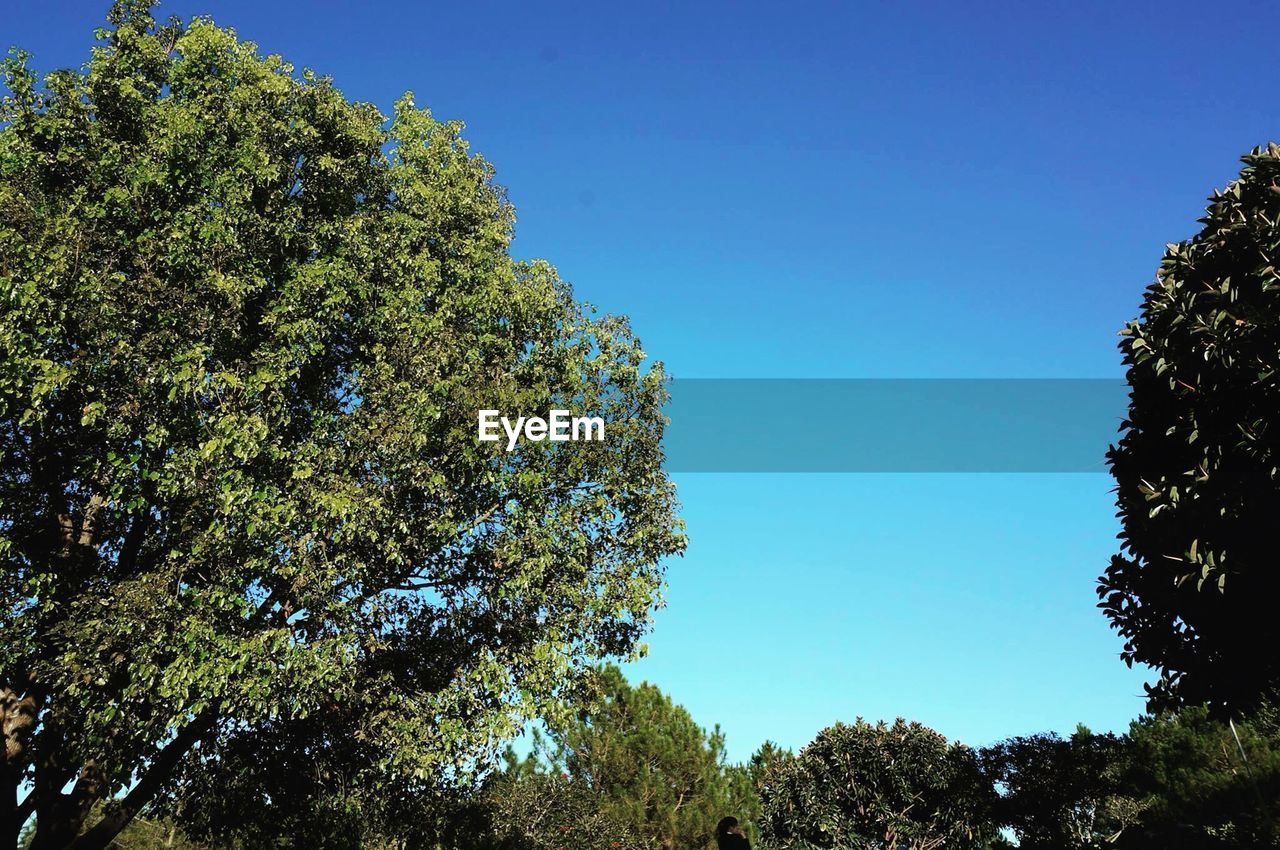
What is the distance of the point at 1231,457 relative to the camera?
1245 centimetres

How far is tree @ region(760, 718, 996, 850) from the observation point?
2633 centimetres

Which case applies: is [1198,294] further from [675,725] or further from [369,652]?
[675,725]

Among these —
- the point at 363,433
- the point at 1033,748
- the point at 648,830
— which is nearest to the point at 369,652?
the point at 363,433

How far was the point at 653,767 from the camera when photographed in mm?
49469

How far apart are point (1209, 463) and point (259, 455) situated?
14789mm

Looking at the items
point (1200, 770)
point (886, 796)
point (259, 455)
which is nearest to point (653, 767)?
point (886, 796)

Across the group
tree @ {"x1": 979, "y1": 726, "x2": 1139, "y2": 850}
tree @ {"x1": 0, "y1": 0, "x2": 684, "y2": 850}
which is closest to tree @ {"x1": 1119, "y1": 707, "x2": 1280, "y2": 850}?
tree @ {"x1": 979, "y1": 726, "x2": 1139, "y2": 850}

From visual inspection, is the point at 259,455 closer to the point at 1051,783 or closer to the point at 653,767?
the point at 1051,783

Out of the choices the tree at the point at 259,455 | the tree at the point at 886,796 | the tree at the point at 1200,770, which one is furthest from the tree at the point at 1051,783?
the tree at the point at 259,455

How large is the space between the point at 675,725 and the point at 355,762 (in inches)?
1439

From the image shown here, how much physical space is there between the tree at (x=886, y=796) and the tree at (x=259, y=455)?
12791 mm

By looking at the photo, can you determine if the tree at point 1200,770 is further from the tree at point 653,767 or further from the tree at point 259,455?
the tree at point 259,455

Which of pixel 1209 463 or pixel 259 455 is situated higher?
pixel 259 455

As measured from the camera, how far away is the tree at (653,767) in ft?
156
